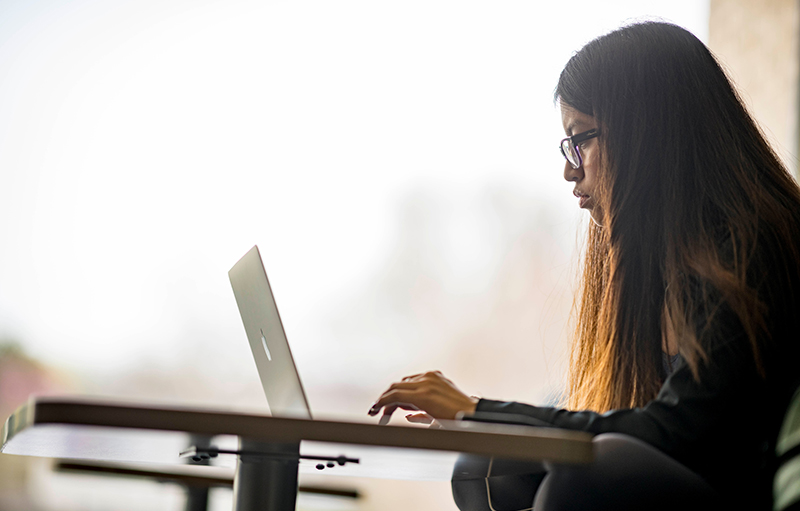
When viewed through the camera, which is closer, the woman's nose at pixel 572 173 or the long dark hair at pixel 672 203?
the long dark hair at pixel 672 203

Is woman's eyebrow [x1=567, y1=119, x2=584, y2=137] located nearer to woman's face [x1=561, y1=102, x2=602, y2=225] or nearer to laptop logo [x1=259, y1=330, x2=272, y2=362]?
woman's face [x1=561, y1=102, x2=602, y2=225]

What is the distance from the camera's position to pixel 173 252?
235 centimetres

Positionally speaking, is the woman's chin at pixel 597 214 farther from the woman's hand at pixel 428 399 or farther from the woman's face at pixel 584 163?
the woman's hand at pixel 428 399

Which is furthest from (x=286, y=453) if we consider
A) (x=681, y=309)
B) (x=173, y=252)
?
(x=173, y=252)

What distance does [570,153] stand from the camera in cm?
117

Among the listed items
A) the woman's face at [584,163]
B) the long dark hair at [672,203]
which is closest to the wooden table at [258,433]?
the long dark hair at [672,203]

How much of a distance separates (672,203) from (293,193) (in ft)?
5.68

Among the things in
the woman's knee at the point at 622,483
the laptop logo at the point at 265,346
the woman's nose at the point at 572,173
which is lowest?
the woman's knee at the point at 622,483

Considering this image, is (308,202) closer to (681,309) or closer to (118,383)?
(118,383)

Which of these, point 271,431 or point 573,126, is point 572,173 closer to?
point 573,126

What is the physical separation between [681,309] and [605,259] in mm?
519

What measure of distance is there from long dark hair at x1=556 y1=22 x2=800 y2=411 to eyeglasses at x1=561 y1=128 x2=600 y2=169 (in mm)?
27

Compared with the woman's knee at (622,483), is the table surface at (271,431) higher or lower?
higher

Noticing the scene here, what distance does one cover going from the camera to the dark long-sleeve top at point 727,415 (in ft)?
2.27
